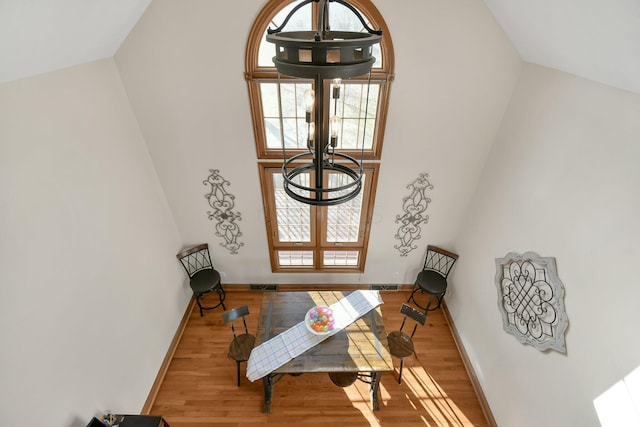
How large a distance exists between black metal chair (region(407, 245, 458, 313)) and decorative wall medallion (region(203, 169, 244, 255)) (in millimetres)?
2598

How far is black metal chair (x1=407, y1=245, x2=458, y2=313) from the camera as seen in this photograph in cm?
411

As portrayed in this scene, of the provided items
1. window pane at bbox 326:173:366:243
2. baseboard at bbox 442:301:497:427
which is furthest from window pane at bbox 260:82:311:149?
baseboard at bbox 442:301:497:427

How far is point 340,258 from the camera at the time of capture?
4578mm

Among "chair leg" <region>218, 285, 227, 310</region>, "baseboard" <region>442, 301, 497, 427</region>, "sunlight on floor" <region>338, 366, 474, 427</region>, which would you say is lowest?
"sunlight on floor" <region>338, 366, 474, 427</region>

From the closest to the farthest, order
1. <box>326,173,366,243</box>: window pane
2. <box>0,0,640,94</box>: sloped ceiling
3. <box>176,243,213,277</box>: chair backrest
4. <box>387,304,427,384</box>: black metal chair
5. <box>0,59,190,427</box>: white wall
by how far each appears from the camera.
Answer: <box>0,0,640,94</box>: sloped ceiling, <box>0,59,190,427</box>: white wall, <box>387,304,427,384</box>: black metal chair, <box>326,173,366,243</box>: window pane, <box>176,243,213,277</box>: chair backrest

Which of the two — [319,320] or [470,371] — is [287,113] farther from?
[470,371]

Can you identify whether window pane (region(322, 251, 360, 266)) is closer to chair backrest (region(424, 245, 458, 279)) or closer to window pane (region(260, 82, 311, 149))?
chair backrest (region(424, 245, 458, 279))

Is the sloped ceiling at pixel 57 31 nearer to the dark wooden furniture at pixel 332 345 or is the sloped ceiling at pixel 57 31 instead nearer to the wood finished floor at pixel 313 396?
the dark wooden furniture at pixel 332 345

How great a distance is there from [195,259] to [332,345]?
7.81 feet

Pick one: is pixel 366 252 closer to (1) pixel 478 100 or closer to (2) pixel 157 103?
(1) pixel 478 100

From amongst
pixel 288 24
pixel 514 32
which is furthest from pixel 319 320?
pixel 514 32

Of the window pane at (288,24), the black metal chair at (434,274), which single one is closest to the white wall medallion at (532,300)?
the black metal chair at (434,274)

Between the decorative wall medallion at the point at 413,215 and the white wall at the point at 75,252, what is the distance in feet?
10.2

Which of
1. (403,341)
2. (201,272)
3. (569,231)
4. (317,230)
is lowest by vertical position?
(403,341)
